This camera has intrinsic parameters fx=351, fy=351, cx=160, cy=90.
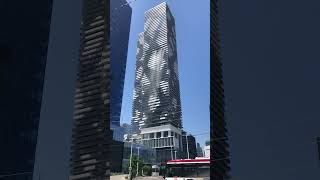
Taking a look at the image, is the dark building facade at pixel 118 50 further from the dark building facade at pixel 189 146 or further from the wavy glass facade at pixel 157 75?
the wavy glass facade at pixel 157 75

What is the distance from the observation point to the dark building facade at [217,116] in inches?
197

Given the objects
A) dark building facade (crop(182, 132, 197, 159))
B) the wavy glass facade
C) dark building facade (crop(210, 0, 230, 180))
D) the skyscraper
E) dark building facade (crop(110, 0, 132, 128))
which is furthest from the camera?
the wavy glass facade

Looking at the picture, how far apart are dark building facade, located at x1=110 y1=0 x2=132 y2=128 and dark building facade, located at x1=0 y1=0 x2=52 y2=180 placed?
62.1 metres

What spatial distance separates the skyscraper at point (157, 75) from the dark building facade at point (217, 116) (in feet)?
277

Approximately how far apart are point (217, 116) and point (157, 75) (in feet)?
328

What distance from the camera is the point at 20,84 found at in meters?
6.28

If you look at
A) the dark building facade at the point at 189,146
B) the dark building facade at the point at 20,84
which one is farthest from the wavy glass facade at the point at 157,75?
the dark building facade at the point at 20,84

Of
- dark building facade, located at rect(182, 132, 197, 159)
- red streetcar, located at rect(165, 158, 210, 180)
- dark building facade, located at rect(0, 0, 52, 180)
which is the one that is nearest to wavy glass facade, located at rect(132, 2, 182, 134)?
dark building facade, located at rect(182, 132, 197, 159)

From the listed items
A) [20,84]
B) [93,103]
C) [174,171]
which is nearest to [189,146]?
[174,171]

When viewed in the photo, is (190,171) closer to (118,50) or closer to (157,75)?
(118,50)

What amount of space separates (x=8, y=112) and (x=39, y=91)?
74 cm

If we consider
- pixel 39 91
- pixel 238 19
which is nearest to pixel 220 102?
pixel 238 19

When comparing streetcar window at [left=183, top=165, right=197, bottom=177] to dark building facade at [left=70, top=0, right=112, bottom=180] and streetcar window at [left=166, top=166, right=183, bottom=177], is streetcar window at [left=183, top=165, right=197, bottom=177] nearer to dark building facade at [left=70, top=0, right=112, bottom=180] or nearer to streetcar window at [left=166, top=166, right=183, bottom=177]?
streetcar window at [left=166, top=166, right=183, bottom=177]

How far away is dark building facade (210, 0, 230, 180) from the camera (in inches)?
197
